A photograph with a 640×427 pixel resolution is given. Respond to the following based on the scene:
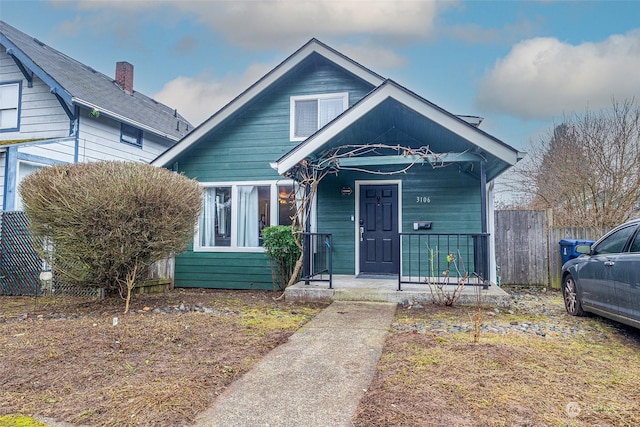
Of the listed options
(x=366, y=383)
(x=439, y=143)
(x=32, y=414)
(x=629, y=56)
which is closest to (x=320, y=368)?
(x=366, y=383)

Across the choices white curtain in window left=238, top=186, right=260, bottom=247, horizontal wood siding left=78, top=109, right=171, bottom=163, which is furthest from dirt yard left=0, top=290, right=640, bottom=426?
horizontal wood siding left=78, top=109, right=171, bottom=163

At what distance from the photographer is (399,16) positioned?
1143 cm

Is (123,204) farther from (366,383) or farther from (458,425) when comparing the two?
(458,425)

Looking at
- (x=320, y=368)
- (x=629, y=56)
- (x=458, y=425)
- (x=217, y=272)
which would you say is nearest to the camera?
(x=458, y=425)

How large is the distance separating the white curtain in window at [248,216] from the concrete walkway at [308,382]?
4.26 meters

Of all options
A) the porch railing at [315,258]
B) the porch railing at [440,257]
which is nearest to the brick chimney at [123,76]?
the porch railing at [315,258]

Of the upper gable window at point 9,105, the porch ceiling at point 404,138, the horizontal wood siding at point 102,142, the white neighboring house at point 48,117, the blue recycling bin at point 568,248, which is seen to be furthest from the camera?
the upper gable window at point 9,105

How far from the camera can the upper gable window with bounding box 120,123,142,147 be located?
1252 centimetres

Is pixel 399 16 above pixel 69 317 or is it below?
above

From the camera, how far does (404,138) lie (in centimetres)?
826

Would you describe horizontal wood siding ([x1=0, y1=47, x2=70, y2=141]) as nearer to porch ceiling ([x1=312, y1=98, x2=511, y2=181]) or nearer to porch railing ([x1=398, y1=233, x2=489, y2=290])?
porch ceiling ([x1=312, y1=98, x2=511, y2=181])

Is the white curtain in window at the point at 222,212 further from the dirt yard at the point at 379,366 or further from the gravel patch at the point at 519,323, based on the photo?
the gravel patch at the point at 519,323

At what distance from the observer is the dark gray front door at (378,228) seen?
328 inches

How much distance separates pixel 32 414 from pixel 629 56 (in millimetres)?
16205
